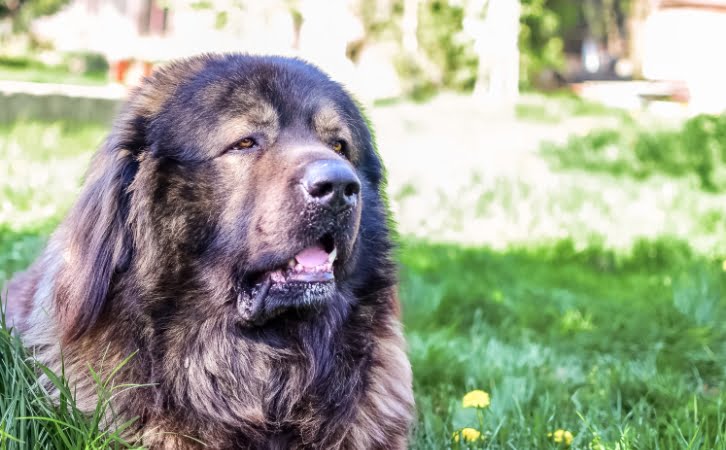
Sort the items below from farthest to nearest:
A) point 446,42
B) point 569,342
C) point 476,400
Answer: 1. point 446,42
2. point 569,342
3. point 476,400

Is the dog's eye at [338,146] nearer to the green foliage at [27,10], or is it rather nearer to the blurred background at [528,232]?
the blurred background at [528,232]

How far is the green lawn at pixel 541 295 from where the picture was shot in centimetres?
297

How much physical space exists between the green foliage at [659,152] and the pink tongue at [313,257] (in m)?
7.64

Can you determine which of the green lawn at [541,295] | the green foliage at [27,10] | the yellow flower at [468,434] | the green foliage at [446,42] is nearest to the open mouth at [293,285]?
the green lawn at [541,295]

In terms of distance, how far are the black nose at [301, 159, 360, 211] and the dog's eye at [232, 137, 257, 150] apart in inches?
11.1

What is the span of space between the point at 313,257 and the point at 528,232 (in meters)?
4.67

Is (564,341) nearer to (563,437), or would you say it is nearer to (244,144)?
(563,437)

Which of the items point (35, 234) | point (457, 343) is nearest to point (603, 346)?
point (457, 343)

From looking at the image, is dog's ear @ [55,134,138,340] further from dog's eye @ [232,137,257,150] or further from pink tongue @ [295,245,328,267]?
pink tongue @ [295,245,328,267]

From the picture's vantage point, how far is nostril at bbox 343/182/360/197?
7.83ft

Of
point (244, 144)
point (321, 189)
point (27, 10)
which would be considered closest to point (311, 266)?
point (321, 189)

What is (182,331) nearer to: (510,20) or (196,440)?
(196,440)

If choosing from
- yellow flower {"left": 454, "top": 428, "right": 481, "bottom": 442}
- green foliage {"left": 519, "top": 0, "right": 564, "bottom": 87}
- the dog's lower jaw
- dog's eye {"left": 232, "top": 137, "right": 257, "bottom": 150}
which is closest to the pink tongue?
the dog's lower jaw

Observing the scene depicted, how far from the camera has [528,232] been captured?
6.93 meters
